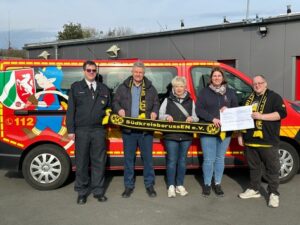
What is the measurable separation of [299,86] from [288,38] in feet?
5.34

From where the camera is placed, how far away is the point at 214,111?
5234 mm

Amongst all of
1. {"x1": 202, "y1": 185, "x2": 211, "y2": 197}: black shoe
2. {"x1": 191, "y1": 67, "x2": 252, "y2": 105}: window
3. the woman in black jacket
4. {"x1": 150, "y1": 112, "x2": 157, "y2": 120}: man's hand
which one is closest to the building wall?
{"x1": 191, "y1": 67, "x2": 252, "y2": 105}: window

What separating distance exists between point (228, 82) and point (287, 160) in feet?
4.84

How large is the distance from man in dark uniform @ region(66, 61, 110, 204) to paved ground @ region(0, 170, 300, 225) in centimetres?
28

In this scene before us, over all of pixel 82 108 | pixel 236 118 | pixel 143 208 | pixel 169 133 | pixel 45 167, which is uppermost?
pixel 82 108

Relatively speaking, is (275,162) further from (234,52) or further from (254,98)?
(234,52)

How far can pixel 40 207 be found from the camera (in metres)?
5.09

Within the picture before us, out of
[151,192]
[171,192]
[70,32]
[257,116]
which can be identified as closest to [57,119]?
[151,192]

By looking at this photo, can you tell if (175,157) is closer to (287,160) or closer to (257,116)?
(257,116)

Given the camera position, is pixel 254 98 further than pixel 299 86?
No

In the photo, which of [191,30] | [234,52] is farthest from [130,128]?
[191,30]

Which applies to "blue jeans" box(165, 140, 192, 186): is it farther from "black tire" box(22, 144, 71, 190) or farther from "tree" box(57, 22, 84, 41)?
"tree" box(57, 22, 84, 41)

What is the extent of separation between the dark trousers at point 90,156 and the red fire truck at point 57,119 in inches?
23.0

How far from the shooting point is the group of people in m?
5.04
